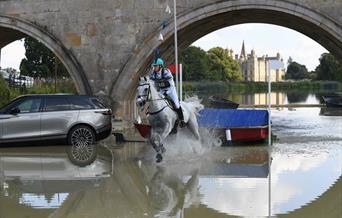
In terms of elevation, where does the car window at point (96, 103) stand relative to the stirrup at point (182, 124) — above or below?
above

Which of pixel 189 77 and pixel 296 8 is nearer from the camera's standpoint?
pixel 296 8

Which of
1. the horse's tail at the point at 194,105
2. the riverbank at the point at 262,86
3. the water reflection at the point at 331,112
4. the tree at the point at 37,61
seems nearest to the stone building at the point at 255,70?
the riverbank at the point at 262,86

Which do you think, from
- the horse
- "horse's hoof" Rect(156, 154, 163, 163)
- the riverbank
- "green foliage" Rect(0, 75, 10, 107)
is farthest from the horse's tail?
the riverbank

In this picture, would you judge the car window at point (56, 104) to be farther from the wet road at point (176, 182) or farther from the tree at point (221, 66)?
the tree at point (221, 66)

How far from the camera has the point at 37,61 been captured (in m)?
42.8

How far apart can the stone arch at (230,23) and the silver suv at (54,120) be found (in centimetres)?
400

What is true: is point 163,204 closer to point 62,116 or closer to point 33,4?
point 62,116

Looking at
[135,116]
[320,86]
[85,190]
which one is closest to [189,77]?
[320,86]

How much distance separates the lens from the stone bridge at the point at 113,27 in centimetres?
1601

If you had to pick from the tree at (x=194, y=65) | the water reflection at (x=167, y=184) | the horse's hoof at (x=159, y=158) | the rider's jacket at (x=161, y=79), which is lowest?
the water reflection at (x=167, y=184)

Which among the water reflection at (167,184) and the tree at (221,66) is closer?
the water reflection at (167,184)

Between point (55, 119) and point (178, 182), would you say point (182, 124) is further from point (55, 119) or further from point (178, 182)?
point (55, 119)

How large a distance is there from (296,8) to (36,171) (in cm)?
942

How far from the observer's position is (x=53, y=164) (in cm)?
980
